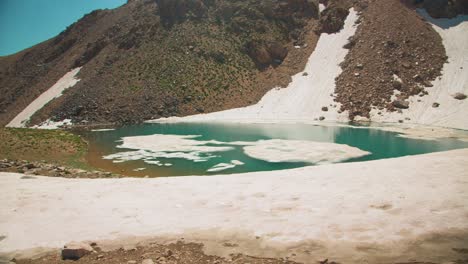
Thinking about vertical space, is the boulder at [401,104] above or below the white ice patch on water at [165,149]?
above

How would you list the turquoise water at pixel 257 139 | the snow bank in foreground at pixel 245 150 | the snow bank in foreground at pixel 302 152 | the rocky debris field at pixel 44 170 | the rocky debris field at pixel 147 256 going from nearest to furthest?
the rocky debris field at pixel 147 256 → the rocky debris field at pixel 44 170 → the turquoise water at pixel 257 139 → the snow bank in foreground at pixel 302 152 → the snow bank in foreground at pixel 245 150

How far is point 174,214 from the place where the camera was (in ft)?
38.4

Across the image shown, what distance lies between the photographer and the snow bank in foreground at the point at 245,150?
27.6m

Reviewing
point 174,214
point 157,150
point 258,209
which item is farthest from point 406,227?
point 157,150

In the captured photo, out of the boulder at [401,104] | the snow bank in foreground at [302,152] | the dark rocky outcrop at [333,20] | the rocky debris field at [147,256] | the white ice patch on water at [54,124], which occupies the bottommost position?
the rocky debris field at [147,256]

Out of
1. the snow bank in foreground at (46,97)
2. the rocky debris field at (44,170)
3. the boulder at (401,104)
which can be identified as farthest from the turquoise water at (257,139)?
the snow bank in foreground at (46,97)

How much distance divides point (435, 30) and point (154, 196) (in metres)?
82.1

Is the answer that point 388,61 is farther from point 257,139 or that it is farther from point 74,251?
point 74,251

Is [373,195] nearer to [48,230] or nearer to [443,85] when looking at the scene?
[48,230]

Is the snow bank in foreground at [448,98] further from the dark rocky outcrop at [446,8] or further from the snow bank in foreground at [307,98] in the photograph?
the snow bank in foreground at [307,98]

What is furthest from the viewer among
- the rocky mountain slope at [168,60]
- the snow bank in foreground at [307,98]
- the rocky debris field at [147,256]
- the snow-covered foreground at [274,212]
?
the rocky mountain slope at [168,60]

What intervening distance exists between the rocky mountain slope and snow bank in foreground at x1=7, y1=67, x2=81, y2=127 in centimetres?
248

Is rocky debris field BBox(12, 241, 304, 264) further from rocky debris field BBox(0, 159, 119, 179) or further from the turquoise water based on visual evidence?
the turquoise water

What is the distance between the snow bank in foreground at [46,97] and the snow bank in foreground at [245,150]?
146 feet
